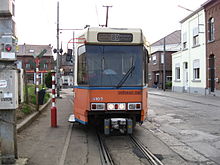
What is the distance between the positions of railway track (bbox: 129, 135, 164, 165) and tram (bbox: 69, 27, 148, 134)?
38 centimetres

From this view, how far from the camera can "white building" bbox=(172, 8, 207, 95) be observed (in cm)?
2955

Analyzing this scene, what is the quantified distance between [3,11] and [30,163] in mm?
2917

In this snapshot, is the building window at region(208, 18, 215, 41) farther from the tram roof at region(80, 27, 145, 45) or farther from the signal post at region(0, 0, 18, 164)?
the signal post at region(0, 0, 18, 164)

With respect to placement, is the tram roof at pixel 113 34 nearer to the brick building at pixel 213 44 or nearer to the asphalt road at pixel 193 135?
the asphalt road at pixel 193 135

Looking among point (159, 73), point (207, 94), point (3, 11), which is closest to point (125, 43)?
point (3, 11)

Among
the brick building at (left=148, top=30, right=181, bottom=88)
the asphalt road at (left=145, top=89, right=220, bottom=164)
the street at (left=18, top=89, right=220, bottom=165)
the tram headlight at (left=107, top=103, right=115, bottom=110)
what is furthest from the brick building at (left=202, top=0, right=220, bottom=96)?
the tram headlight at (left=107, top=103, right=115, bottom=110)

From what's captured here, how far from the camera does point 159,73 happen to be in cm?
4988

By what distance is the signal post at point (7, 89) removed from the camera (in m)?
4.91

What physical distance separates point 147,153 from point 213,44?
2350cm

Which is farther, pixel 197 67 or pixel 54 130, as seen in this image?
pixel 197 67

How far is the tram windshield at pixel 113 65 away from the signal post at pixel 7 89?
2.62 meters

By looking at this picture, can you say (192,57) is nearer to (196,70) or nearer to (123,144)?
(196,70)

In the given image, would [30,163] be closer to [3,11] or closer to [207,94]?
[3,11]

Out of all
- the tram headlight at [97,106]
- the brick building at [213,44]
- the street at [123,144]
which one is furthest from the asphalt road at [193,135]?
the brick building at [213,44]
